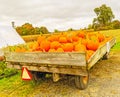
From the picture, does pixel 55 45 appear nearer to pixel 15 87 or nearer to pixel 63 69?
pixel 63 69

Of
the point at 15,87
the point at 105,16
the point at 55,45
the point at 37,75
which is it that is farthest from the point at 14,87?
the point at 105,16

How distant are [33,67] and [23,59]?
11.9 inches

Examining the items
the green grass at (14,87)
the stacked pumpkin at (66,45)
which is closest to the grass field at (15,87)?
the green grass at (14,87)

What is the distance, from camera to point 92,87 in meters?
4.96

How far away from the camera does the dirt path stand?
4.59m

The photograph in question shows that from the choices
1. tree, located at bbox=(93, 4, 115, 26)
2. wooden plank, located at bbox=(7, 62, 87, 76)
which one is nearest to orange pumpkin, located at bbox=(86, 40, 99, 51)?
wooden plank, located at bbox=(7, 62, 87, 76)

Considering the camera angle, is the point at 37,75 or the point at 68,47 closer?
the point at 68,47

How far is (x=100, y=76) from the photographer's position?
5.88 meters

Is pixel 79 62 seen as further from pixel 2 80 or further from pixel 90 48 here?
pixel 2 80

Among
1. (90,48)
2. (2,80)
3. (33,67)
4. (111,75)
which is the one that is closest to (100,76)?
(111,75)

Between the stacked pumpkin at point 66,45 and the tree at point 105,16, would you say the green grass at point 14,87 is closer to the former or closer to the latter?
the stacked pumpkin at point 66,45

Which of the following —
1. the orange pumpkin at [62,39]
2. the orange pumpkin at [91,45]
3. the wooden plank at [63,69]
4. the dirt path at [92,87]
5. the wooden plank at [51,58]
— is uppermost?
the orange pumpkin at [62,39]

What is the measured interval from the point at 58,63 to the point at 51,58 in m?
0.19

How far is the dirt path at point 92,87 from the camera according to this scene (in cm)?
459
